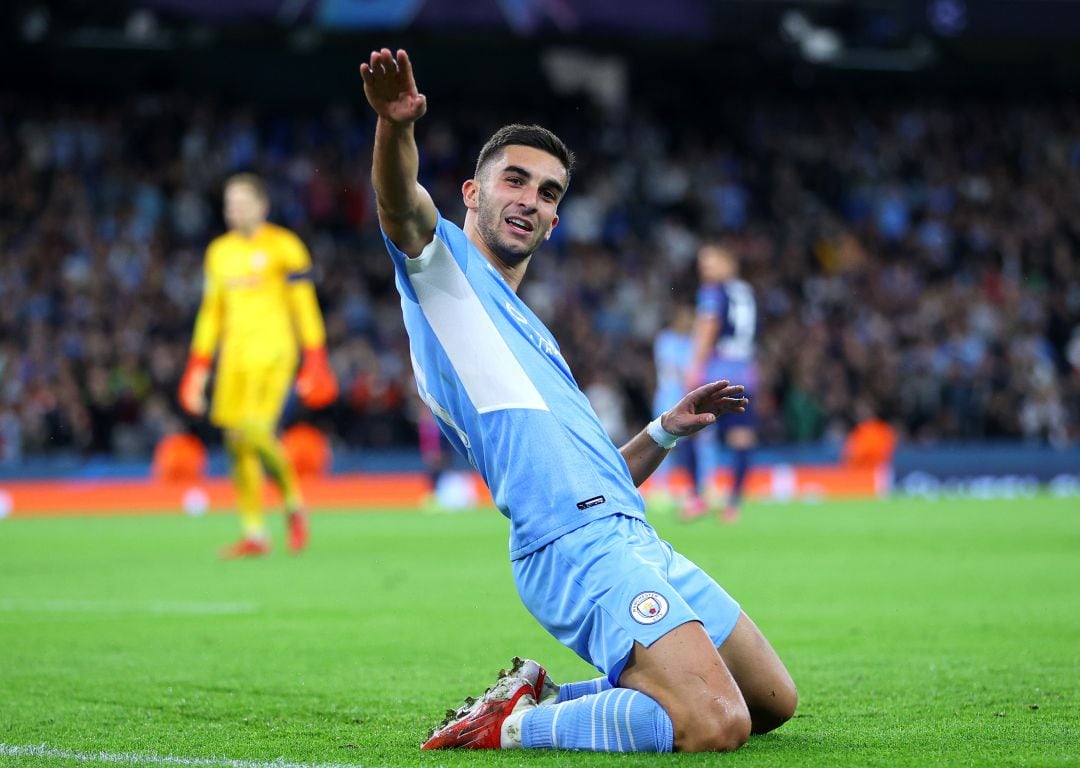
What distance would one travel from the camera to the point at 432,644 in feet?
22.9

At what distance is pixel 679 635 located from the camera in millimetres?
4191

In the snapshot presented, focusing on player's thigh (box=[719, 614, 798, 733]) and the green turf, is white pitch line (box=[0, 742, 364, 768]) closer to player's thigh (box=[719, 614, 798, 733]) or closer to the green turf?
the green turf

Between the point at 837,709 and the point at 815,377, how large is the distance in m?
18.4

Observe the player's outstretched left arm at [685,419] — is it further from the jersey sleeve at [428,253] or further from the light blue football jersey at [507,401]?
the jersey sleeve at [428,253]

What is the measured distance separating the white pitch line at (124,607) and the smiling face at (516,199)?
415 centimetres

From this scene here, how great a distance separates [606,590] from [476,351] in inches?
30.9

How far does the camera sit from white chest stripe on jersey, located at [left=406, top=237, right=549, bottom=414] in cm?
440

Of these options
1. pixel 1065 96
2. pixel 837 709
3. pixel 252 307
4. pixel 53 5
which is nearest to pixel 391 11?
pixel 53 5

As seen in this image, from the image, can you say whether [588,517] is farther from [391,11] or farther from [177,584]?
[391,11]

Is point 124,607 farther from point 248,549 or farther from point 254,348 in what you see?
point 254,348

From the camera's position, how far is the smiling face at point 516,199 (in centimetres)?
454

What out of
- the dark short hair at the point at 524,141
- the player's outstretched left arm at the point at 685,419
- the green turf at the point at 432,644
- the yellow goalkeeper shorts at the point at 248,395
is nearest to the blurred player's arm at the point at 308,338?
the yellow goalkeeper shorts at the point at 248,395

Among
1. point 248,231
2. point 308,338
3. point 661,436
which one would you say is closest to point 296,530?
point 308,338

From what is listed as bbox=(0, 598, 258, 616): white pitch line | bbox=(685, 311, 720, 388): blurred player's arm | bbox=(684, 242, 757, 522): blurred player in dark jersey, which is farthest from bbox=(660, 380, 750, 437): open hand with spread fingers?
bbox=(685, 311, 720, 388): blurred player's arm
